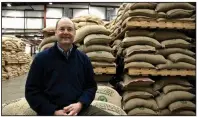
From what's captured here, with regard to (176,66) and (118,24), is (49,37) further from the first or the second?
(176,66)

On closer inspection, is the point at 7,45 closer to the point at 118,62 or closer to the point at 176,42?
the point at 118,62

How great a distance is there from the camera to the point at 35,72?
2.83 meters

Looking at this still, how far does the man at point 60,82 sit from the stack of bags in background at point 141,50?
211 centimetres

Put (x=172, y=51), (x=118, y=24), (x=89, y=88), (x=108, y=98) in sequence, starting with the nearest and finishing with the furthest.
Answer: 1. (x=89, y=88)
2. (x=108, y=98)
3. (x=172, y=51)
4. (x=118, y=24)

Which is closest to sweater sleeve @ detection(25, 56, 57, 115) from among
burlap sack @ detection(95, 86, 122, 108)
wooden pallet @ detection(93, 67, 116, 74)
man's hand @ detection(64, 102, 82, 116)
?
man's hand @ detection(64, 102, 82, 116)

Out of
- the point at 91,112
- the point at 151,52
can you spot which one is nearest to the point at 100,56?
the point at 151,52

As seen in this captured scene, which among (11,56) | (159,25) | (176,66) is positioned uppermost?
(159,25)

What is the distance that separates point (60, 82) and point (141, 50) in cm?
241

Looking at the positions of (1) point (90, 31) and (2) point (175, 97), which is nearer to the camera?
(2) point (175, 97)

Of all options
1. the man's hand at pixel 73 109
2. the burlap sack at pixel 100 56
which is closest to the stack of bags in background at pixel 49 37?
the burlap sack at pixel 100 56

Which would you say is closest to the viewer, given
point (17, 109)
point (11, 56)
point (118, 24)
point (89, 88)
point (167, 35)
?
point (89, 88)

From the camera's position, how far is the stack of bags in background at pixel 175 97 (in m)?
4.99

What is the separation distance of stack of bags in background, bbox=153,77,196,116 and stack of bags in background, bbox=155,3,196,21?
1018mm

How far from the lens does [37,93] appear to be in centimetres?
281
